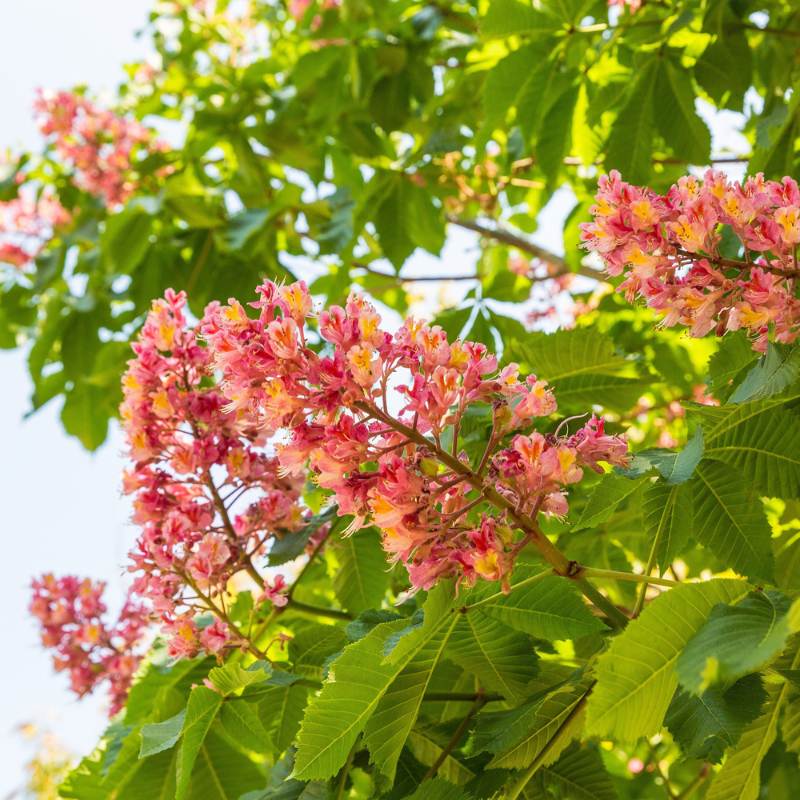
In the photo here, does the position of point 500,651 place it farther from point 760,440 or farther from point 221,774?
point 221,774

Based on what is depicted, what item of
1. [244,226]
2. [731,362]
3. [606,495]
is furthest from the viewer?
[244,226]

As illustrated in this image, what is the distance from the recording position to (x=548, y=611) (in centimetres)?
108

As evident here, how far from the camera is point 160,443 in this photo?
164 cm

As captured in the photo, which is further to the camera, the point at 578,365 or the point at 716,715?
the point at 578,365

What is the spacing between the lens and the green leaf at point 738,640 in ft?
2.32

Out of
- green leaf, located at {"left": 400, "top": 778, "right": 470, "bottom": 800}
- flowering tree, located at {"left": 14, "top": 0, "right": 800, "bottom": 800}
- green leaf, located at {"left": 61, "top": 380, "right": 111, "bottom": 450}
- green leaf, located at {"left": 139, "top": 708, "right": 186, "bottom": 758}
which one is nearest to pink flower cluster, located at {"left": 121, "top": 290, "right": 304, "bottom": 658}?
flowering tree, located at {"left": 14, "top": 0, "right": 800, "bottom": 800}

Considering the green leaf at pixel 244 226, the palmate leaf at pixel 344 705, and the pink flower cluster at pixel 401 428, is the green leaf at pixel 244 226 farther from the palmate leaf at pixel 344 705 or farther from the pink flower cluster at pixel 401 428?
the palmate leaf at pixel 344 705

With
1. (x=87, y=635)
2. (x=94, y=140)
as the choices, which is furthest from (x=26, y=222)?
(x=87, y=635)

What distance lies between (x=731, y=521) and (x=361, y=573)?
0.81 meters

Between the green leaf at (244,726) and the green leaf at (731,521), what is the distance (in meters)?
0.76

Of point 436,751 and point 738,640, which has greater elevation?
point 738,640

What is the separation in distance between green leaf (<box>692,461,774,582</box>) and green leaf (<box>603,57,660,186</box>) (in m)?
1.05

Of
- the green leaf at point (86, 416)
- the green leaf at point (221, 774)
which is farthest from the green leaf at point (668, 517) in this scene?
the green leaf at point (86, 416)

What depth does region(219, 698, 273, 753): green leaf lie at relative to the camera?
4.02 ft
